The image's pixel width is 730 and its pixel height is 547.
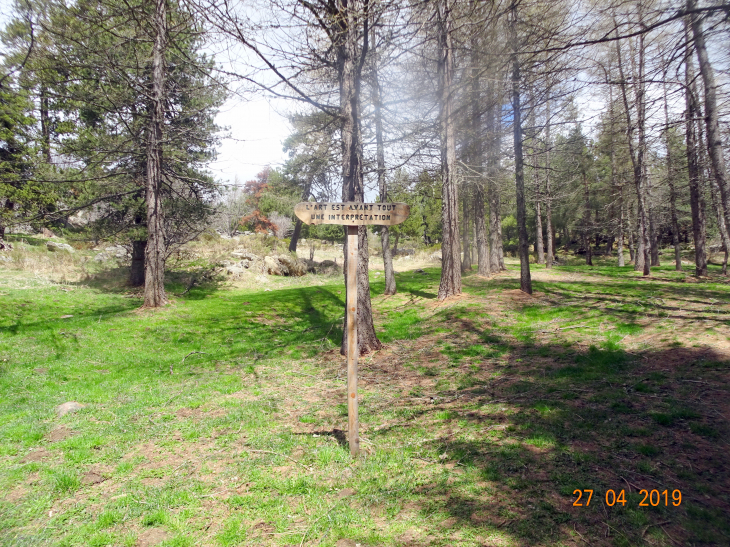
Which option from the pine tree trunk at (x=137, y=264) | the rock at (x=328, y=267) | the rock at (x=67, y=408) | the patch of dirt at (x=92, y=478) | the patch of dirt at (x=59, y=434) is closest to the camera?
the patch of dirt at (x=92, y=478)

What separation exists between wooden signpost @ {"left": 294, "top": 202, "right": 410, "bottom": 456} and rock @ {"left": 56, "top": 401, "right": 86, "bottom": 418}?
13.5 feet

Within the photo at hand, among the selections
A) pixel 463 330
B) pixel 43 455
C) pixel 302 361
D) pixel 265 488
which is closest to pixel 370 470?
pixel 265 488

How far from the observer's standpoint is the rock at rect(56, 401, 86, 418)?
17.1ft

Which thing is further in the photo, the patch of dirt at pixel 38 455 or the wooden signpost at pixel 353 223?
the patch of dirt at pixel 38 455

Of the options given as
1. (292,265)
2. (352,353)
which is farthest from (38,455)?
(292,265)

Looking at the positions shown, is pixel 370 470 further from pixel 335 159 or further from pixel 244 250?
pixel 244 250

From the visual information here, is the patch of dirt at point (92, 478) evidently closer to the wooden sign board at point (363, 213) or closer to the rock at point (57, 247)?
the wooden sign board at point (363, 213)

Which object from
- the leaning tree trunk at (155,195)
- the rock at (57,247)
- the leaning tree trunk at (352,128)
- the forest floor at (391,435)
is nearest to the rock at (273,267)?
the leaning tree trunk at (155,195)

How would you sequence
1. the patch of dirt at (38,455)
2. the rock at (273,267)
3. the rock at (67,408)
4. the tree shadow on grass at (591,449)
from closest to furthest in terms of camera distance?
1. the tree shadow on grass at (591,449)
2. the patch of dirt at (38,455)
3. the rock at (67,408)
4. the rock at (273,267)

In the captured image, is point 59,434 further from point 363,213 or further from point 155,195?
point 155,195

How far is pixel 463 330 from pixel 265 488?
233 inches
